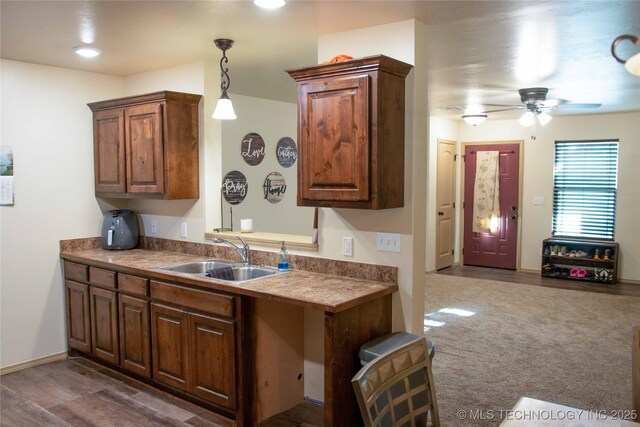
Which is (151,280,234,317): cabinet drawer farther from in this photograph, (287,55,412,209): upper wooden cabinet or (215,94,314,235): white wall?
(215,94,314,235): white wall

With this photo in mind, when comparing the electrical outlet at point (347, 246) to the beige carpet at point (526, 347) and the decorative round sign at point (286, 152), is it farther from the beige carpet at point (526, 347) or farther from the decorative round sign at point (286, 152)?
the decorative round sign at point (286, 152)

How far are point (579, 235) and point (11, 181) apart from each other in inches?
286

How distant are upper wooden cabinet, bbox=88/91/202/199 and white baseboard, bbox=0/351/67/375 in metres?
1.41

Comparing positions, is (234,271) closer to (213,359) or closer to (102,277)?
(213,359)

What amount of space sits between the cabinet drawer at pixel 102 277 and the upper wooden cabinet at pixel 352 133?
163 centimetres

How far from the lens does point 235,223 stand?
5.56 m

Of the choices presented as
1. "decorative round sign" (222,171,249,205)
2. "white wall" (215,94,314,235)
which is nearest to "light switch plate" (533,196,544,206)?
"white wall" (215,94,314,235)

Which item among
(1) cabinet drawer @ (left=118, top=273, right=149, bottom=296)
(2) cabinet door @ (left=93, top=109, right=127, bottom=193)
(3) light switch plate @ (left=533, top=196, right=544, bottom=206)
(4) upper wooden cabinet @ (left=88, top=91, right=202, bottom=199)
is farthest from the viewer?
(3) light switch plate @ (left=533, top=196, right=544, bottom=206)

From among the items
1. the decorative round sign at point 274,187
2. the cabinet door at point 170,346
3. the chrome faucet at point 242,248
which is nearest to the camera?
the cabinet door at point 170,346

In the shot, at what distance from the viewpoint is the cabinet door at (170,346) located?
3.25 m

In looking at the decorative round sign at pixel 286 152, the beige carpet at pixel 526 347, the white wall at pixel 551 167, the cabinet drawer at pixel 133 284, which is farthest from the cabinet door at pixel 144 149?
the white wall at pixel 551 167

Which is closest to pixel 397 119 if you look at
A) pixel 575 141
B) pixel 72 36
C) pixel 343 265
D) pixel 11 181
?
pixel 343 265

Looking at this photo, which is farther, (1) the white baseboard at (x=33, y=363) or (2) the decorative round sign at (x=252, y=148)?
(2) the decorative round sign at (x=252, y=148)

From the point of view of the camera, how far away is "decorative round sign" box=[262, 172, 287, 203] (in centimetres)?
603
